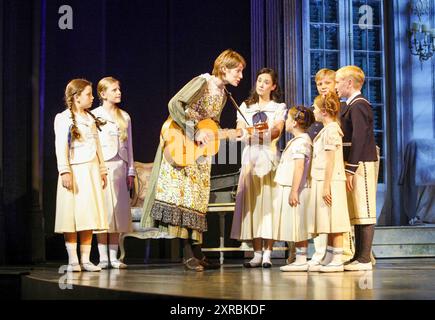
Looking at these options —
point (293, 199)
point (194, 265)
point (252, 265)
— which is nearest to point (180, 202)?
point (194, 265)

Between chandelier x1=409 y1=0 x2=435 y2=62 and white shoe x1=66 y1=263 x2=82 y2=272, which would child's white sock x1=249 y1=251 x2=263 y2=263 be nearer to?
white shoe x1=66 y1=263 x2=82 y2=272

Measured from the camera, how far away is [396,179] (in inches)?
367

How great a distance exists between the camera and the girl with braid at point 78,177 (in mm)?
5266

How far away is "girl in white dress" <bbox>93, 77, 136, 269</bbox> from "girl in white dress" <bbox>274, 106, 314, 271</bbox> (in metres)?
1.26

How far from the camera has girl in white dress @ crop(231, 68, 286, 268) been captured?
5.78 metres

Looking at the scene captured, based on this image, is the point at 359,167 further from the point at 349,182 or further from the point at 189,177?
the point at 189,177

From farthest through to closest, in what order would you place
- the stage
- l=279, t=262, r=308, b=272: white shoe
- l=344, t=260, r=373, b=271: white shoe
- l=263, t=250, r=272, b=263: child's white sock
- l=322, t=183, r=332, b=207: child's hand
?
l=263, t=250, r=272, b=263: child's white sock → l=279, t=262, r=308, b=272: white shoe → l=344, t=260, r=373, b=271: white shoe → l=322, t=183, r=332, b=207: child's hand → the stage

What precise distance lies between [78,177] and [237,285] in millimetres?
1783

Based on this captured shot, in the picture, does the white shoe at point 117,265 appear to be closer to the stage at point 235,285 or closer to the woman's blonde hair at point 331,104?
the stage at point 235,285

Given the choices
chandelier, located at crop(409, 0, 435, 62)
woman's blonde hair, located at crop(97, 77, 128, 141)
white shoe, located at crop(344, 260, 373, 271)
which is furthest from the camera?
chandelier, located at crop(409, 0, 435, 62)

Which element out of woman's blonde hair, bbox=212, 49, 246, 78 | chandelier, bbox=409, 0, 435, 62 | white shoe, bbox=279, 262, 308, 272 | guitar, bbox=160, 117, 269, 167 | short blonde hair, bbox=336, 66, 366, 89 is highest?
chandelier, bbox=409, 0, 435, 62

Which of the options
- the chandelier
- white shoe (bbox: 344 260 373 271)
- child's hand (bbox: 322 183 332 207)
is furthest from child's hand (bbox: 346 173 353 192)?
the chandelier

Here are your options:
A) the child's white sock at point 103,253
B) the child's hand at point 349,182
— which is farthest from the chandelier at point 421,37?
the child's white sock at point 103,253

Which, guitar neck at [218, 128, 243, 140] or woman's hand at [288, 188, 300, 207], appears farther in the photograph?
woman's hand at [288, 188, 300, 207]
